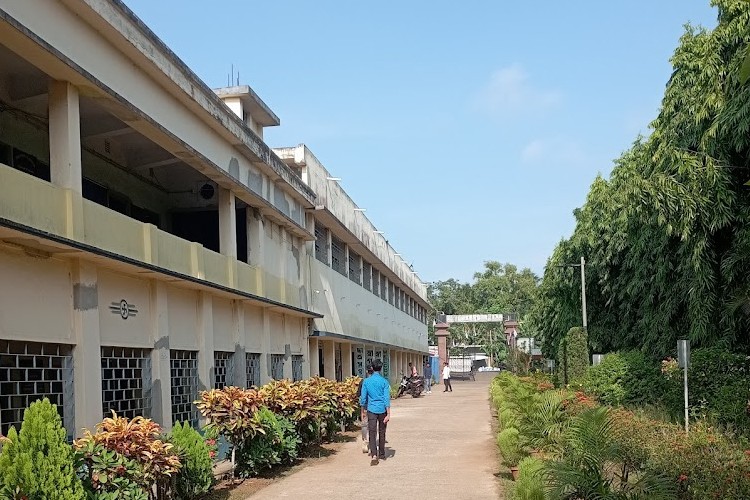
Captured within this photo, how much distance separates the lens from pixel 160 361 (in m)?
13.0

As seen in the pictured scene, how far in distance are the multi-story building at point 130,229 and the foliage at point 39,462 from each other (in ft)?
6.36

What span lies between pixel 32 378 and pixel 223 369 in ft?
23.5

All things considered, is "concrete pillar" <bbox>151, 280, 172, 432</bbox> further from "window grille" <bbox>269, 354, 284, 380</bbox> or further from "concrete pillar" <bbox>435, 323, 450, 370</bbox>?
"concrete pillar" <bbox>435, 323, 450, 370</bbox>

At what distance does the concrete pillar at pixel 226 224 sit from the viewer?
16531 millimetres

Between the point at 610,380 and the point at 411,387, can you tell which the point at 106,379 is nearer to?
the point at 610,380

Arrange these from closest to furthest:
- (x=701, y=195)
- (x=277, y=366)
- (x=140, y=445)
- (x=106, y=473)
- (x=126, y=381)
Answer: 1. (x=106, y=473)
2. (x=140, y=445)
3. (x=126, y=381)
4. (x=701, y=195)
5. (x=277, y=366)

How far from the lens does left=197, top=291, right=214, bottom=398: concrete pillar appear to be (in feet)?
49.3

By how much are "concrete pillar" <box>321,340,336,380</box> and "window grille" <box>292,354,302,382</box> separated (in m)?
4.02

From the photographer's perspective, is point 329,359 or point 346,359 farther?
point 346,359

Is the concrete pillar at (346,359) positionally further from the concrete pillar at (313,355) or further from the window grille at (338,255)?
the concrete pillar at (313,355)

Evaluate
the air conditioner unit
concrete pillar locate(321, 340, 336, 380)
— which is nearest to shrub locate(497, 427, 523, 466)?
the air conditioner unit

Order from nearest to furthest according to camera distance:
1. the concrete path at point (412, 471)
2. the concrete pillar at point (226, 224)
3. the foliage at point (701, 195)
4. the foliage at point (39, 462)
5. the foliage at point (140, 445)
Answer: the foliage at point (39, 462) < the foliage at point (140, 445) < the concrete path at point (412, 471) < the concrete pillar at point (226, 224) < the foliage at point (701, 195)

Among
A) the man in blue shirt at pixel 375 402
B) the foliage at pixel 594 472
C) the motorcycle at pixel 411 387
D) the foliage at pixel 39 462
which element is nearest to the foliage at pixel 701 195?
the man in blue shirt at pixel 375 402

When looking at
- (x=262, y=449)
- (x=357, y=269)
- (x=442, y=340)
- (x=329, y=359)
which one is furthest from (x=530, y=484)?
(x=442, y=340)
